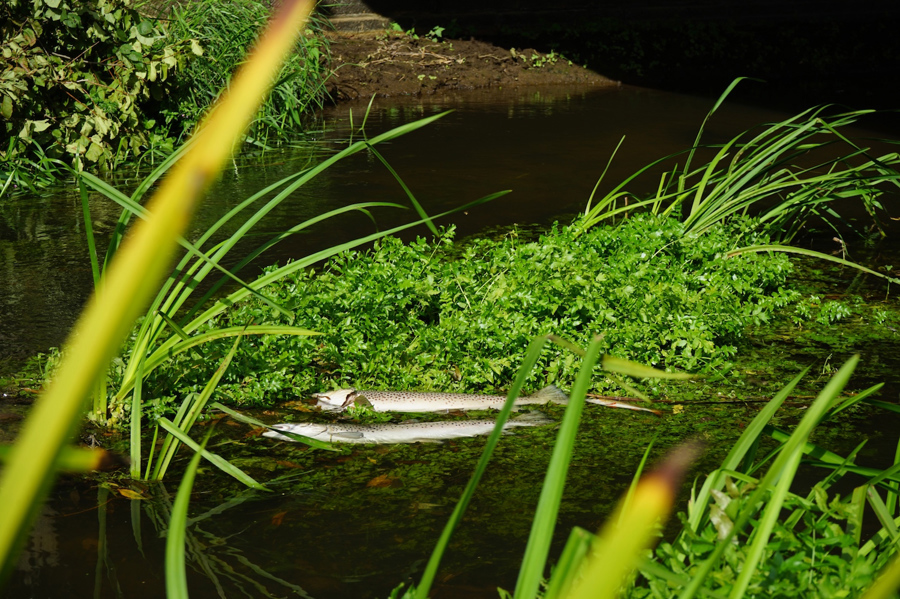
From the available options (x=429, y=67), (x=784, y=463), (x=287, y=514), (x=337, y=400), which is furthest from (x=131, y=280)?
(x=429, y=67)

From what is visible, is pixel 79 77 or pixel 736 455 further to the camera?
pixel 79 77

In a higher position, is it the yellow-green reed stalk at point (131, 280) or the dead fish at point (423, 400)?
the yellow-green reed stalk at point (131, 280)

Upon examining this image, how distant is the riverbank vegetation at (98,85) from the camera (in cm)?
615

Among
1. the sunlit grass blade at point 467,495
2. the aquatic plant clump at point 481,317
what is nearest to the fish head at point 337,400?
the aquatic plant clump at point 481,317

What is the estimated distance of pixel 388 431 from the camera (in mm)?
3041

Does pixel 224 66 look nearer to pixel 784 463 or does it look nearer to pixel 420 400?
pixel 420 400

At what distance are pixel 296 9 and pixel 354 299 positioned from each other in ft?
10.4

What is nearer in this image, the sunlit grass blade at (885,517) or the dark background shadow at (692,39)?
the sunlit grass blade at (885,517)

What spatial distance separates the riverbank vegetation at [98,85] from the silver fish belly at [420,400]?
12.5ft

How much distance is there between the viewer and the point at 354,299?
3555mm

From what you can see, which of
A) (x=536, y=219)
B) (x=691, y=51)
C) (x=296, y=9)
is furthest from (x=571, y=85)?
(x=296, y=9)

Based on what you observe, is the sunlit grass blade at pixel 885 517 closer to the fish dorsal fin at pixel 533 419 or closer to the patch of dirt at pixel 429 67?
the fish dorsal fin at pixel 533 419

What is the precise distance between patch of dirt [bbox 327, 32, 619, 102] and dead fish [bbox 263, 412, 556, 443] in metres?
7.58

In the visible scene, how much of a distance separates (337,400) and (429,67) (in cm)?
881
